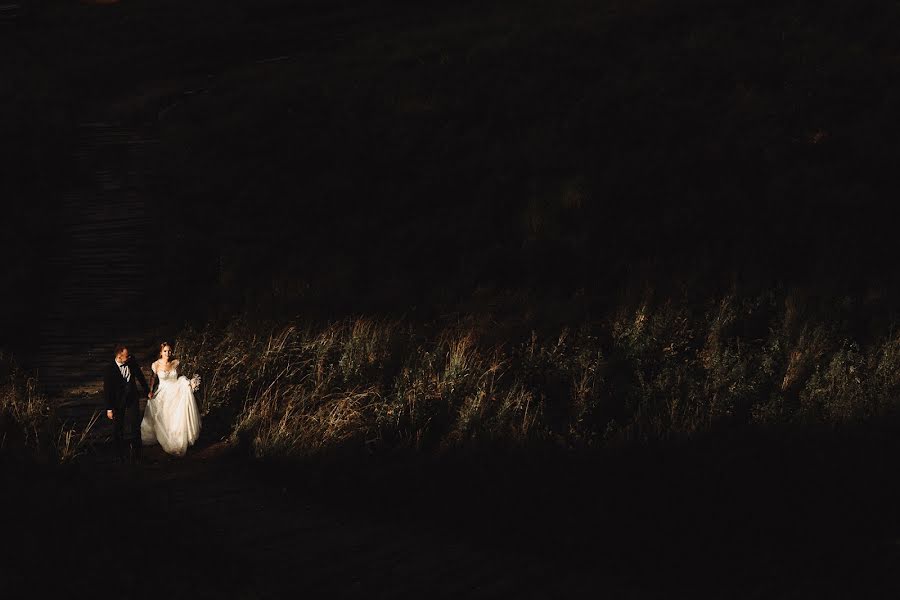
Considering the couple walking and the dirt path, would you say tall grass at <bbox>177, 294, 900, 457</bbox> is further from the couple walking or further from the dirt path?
the dirt path

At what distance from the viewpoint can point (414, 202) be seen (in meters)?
21.7

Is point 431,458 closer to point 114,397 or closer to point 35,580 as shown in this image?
point 114,397

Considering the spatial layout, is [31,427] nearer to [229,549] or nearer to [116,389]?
[116,389]

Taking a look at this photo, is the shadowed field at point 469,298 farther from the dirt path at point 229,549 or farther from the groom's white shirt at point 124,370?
the groom's white shirt at point 124,370

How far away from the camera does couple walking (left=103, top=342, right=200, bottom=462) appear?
11.1m

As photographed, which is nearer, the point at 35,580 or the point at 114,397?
the point at 35,580

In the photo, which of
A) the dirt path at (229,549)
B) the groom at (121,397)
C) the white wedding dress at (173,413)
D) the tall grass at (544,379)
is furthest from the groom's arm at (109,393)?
the tall grass at (544,379)

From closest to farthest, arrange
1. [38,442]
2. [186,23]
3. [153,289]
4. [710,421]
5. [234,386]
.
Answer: [38,442], [710,421], [234,386], [153,289], [186,23]

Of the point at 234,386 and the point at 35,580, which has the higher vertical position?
the point at 35,580

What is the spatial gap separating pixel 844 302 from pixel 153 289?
10648 mm

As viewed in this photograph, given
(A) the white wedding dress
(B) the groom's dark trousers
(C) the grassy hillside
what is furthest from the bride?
(C) the grassy hillside

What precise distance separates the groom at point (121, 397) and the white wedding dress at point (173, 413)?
19 centimetres

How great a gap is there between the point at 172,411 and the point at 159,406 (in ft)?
0.58

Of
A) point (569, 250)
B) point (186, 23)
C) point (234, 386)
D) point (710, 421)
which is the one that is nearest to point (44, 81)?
point (186, 23)
